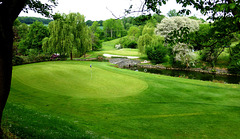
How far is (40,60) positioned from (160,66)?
80.4 ft

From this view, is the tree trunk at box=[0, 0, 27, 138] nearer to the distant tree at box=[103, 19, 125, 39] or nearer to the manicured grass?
the manicured grass

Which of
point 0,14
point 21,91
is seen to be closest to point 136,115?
point 0,14

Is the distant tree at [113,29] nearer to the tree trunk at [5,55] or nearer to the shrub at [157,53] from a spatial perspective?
the shrub at [157,53]

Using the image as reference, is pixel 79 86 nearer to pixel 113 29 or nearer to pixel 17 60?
pixel 17 60

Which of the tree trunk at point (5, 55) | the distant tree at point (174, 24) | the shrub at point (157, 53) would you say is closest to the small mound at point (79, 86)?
the tree trunk at point (5, 55)

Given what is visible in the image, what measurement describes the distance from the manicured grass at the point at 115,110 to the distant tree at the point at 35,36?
27.0 metres

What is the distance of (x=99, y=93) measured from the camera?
1119cm

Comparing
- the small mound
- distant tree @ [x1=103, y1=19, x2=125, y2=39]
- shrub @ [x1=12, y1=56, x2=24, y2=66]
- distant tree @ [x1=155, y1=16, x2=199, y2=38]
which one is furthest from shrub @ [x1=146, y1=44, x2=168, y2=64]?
distant tree @ [x1=103, y1=19, x2=125, y2=39]

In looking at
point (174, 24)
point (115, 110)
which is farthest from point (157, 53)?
point (115, 110)

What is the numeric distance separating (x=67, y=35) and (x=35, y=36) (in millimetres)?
13535

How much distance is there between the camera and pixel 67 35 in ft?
95.8

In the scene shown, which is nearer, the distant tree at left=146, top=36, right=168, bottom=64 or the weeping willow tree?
the weeping willow tree

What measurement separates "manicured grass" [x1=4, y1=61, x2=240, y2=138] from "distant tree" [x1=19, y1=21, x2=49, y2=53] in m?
27.0

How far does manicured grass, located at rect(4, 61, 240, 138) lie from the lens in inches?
243
